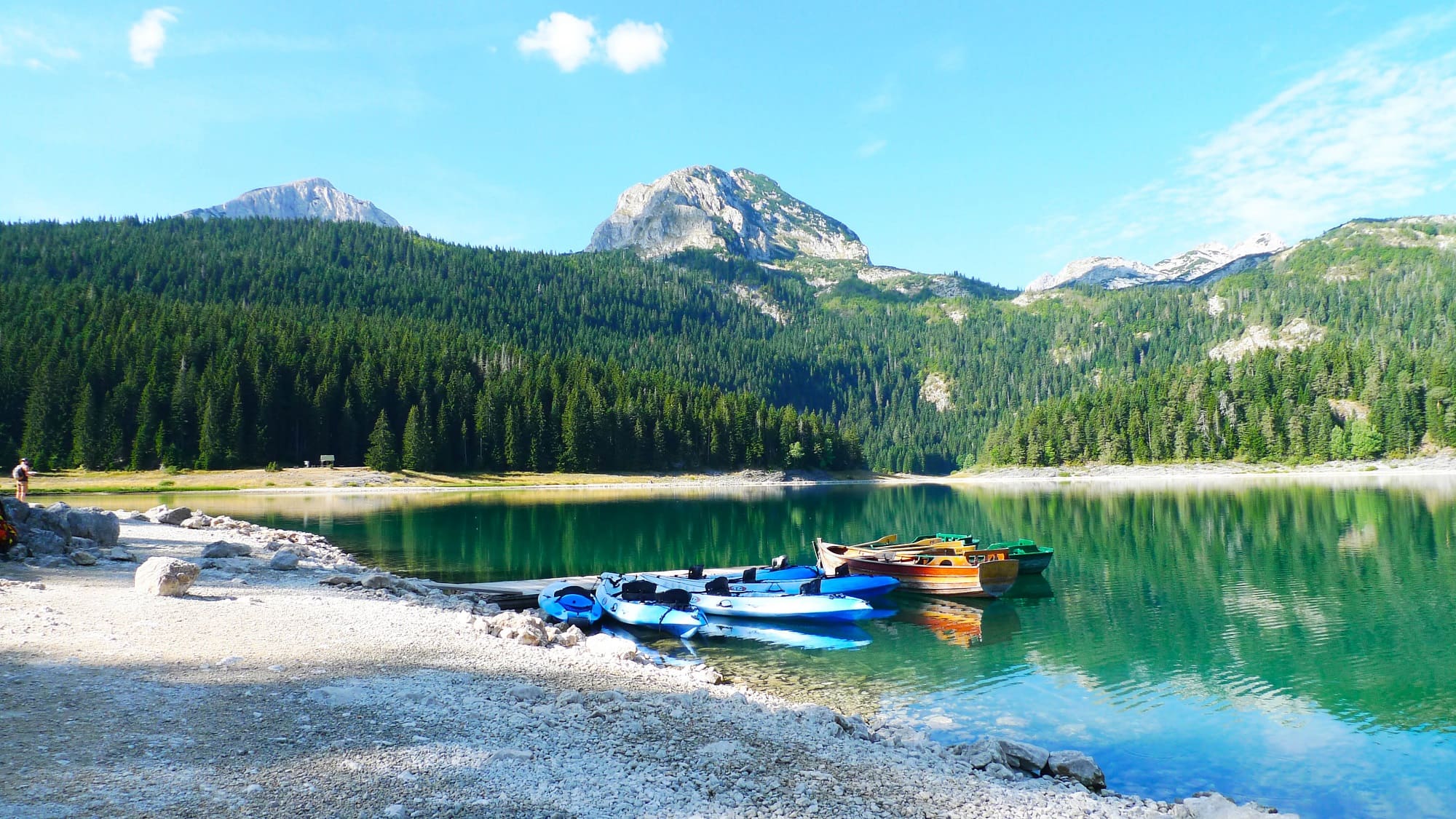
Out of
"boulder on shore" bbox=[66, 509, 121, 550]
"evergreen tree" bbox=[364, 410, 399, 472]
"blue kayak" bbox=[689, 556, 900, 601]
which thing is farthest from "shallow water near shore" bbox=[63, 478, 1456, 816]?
"evergreen tree" bbox=[364, 410, 399, 472]

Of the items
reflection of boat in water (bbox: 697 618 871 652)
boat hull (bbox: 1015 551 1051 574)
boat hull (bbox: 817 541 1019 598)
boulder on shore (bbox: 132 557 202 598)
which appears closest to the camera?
boulder on shore (bbox: 132 557 202 598)

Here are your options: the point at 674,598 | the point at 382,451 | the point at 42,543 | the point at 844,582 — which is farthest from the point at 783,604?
the point at 382,451

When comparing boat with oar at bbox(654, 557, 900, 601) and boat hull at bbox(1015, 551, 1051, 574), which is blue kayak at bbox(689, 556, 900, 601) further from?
boat hull at bbox(1015, 551, 1051, 574)

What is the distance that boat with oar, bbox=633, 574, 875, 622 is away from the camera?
26.1 metres

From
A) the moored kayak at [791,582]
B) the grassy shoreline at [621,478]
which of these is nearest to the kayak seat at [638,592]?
the moored kayak at [791,582]

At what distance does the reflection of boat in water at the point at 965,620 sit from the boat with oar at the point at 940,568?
743 mm

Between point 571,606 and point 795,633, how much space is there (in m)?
8.02

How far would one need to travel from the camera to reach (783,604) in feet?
86.5

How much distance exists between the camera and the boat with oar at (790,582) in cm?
2809

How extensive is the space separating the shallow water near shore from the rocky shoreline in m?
3.34

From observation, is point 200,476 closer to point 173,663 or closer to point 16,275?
point 173,663

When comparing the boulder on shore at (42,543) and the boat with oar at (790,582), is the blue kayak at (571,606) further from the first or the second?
the boulder on shore at (42,543)

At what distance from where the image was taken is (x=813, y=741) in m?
12.5

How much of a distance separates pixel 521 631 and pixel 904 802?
1163 centimetres
